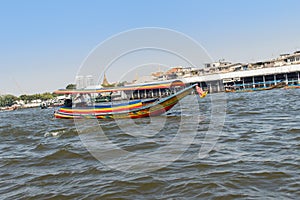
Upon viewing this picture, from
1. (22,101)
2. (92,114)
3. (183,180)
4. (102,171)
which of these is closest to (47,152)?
(102,171)

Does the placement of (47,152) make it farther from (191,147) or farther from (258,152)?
(258,152)

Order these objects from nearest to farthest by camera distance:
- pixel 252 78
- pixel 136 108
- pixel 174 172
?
pixel 174 172 < pixel 136 108 < pixel 252 78

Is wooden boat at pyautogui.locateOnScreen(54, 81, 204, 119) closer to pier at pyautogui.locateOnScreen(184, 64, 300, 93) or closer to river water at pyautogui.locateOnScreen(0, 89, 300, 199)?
river water at pyautogui.locateOnScreen(0, 89, 300, 199)

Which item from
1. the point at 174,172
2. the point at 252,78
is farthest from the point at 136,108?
the point at 252,78

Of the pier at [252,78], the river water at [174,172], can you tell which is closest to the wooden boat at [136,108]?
the river water at [174,172]

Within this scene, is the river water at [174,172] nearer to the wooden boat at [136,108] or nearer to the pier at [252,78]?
the wooden boat at [136,108]

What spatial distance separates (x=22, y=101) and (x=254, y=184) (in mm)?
93288

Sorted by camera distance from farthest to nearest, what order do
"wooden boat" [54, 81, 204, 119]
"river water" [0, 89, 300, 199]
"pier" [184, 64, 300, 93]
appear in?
1. "pier" [184, 64, 300, 93]
2. "wooden boat" [54, 81, 204, 119]
3. "river water" [0, 89, 300, 199]

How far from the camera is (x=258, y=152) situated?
5.62 metres

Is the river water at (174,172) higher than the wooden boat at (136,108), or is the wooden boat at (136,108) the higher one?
the wooden boat at (136,108)

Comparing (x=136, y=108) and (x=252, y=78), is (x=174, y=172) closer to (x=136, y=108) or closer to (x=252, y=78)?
(x=136, y=108)

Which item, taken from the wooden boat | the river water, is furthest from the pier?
the river water

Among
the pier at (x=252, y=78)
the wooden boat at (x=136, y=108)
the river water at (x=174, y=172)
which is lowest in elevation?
the river water at (x=174, y=172)

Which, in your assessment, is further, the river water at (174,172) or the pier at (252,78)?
Result: the pier at (252,78)
